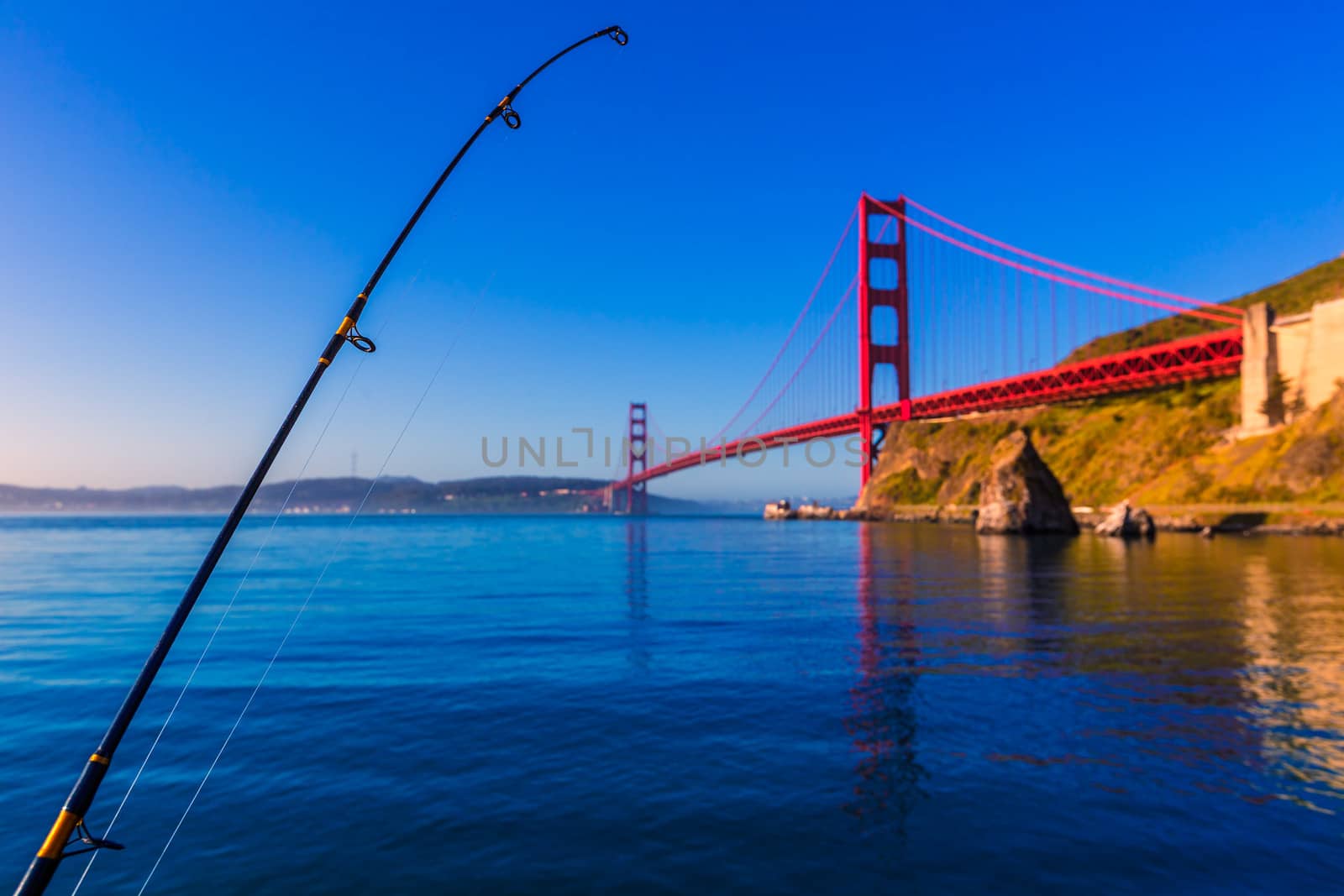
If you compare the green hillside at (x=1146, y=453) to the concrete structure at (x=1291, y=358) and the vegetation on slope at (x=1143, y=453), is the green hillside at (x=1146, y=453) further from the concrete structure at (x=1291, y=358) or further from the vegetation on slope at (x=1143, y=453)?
the concrete structure at (x=1291, y=358)

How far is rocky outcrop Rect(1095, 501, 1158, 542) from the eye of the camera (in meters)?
47.8

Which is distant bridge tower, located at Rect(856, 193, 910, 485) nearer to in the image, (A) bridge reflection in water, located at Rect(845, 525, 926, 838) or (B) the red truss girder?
(B) the red truss girder

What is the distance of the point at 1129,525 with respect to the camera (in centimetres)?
4791

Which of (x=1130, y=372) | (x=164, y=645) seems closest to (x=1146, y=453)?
(x=1130, y=372)

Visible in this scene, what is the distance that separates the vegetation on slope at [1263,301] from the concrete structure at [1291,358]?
254 ft

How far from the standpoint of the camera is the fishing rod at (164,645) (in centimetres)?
282

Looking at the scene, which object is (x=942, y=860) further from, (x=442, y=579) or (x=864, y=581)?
(x=442, y=579)

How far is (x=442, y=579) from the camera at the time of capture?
91.8ft

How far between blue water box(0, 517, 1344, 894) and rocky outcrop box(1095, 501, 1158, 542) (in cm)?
3265

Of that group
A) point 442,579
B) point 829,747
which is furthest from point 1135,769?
point 442,579

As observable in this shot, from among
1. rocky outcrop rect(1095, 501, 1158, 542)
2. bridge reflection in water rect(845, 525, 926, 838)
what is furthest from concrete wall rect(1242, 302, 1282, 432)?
bridge reflection in water rect(845, 525, 926, 838)

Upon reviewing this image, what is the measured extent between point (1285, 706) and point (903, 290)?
98.2 m

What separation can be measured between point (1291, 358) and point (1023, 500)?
26646 mm

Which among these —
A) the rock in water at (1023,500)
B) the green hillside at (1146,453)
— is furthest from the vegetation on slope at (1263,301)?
the rock in water at (1023,500)
